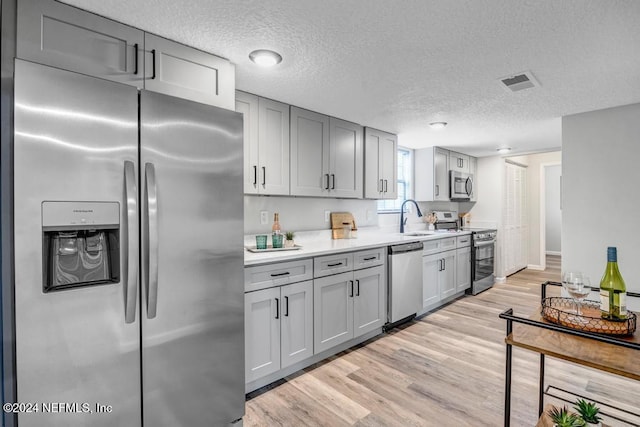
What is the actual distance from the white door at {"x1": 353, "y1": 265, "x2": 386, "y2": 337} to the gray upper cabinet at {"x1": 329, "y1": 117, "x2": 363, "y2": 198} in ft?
2.80

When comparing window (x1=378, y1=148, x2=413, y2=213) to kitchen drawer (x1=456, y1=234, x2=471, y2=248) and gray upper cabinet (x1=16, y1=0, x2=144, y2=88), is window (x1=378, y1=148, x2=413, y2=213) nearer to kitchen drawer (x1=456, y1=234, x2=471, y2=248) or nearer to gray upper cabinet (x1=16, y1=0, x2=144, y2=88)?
kitchen drawer (x1=456, y1=234, x2=471, y2=248)

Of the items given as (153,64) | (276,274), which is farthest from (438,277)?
(153,64)

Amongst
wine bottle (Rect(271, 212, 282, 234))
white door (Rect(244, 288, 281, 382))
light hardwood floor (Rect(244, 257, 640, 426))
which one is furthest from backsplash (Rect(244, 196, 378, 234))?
light hardwood floor (Rect(244, 257, 640, 426))

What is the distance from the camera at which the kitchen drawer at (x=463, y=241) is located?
4434mm

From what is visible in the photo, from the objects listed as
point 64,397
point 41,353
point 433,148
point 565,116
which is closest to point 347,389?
point 64,397

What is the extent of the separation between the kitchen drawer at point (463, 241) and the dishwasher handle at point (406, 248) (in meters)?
1.09

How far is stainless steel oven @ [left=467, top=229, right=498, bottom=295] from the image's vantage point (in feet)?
15.4

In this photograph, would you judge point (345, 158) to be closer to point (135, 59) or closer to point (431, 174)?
point (431, 174)

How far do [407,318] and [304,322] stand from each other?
155 cm

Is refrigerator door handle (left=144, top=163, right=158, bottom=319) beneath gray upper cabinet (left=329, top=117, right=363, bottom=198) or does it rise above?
beneath

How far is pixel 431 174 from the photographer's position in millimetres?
4711

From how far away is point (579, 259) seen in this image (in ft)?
9.93

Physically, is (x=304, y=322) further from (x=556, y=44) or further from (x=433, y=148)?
(x=433, y=148)

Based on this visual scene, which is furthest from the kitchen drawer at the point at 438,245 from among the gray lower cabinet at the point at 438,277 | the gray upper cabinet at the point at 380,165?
the gray upper cabinet at the point at 380,165
